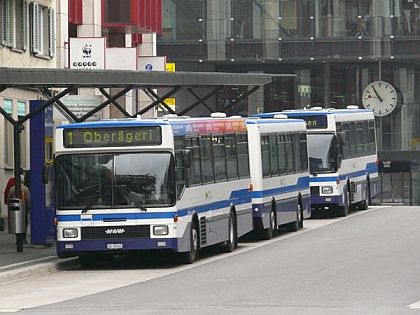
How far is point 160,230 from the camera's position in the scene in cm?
2483

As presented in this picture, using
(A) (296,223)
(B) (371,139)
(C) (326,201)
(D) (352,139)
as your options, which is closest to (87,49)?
(A) (296,223)

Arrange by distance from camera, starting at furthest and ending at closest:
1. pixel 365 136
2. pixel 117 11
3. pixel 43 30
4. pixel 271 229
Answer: pixel 117 11, pixel 365 136, pixel 43 30, pixel 271 229

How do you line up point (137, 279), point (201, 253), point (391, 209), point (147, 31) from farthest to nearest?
1. point (147, 31)
2. point (391, 209)
3. point (201, 253)
4. point (137, 279)

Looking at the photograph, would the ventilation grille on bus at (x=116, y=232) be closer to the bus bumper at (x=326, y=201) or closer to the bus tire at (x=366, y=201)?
the bus bumper at (x=326, y=201)

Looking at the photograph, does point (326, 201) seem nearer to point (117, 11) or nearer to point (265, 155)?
point (265, 155)

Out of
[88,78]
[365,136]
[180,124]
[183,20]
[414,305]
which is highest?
[183,20]

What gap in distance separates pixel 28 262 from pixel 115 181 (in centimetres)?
225

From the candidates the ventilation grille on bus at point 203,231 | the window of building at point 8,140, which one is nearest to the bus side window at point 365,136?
the window of building at point 8,140

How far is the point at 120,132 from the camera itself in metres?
25.3

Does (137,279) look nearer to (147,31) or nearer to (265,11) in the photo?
(147,31)

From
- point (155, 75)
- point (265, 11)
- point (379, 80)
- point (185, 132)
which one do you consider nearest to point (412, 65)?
point (379, 80)

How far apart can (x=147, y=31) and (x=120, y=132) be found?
2594 cm

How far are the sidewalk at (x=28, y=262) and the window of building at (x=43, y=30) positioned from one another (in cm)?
1193

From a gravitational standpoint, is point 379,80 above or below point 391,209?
above
